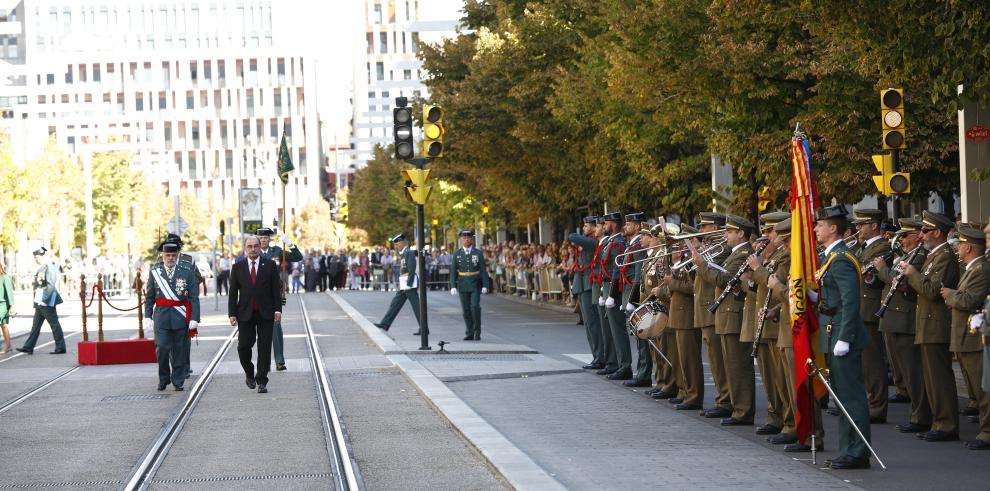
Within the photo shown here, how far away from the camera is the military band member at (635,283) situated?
16516 mm

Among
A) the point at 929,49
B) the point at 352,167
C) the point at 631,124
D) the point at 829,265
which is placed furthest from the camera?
the point at 352,167

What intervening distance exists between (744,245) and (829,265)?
7.28 feet

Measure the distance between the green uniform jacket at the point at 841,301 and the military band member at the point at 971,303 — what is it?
1.21 meters

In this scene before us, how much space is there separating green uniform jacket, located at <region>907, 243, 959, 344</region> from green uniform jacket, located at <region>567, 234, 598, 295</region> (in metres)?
6.36

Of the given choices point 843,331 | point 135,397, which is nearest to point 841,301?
point 843,331

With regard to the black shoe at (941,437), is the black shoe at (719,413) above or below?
above

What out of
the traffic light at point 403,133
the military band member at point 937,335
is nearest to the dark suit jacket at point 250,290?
the traffic light at point 403,133

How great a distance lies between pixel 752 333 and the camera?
12336mm

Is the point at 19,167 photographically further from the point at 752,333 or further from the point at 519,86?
the point at 752,333

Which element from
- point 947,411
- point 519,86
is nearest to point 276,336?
point 947,411

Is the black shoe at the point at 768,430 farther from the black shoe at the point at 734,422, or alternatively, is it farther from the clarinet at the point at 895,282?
the clarinet at the point at 895,282

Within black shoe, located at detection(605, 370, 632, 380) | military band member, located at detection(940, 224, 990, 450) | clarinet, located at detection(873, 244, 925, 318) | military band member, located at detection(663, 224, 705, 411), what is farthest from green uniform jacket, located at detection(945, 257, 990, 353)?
black shoe, located at detection(605, 370, 632, 380)

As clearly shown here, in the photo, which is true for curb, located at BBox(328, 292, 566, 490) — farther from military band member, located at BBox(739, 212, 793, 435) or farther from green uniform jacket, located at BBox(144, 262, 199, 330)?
green uniform jacket, located at BBox(144, 262, 199, 330)

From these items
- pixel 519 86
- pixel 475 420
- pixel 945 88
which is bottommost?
pixel 475 420
